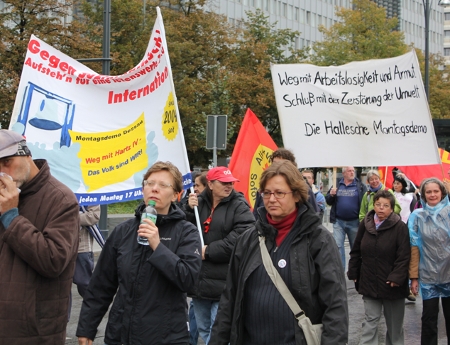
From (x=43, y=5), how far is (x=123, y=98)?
721 inches

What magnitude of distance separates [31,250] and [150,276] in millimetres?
733

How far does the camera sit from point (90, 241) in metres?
7.85

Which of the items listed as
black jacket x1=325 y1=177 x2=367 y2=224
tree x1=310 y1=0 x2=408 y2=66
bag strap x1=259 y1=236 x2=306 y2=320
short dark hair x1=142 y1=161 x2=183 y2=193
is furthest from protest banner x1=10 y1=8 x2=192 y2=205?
tree x1=310 y1=0 x2=408 y2=66

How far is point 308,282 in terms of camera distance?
3.48 metres

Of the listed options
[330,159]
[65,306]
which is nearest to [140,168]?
[65,306]

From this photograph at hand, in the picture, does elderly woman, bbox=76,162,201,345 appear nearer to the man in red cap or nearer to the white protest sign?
the man in red cap

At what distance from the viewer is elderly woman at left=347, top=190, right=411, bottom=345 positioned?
6.68 meters

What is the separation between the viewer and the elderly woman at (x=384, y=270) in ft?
21.9

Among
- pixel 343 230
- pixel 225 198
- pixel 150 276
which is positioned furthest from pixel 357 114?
pixel 150 276

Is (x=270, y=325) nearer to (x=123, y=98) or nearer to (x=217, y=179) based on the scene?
(x=217, y=179)

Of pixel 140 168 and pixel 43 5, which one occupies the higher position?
pixel 43 5

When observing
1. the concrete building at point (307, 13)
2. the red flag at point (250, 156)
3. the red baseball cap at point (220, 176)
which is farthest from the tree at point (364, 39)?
the red baseball cap at point (220, 176)

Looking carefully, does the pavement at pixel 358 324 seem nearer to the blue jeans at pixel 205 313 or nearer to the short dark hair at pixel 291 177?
the blue jeans at pixel 205 313

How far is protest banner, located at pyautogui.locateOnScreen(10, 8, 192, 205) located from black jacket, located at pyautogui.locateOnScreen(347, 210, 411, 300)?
202cm
